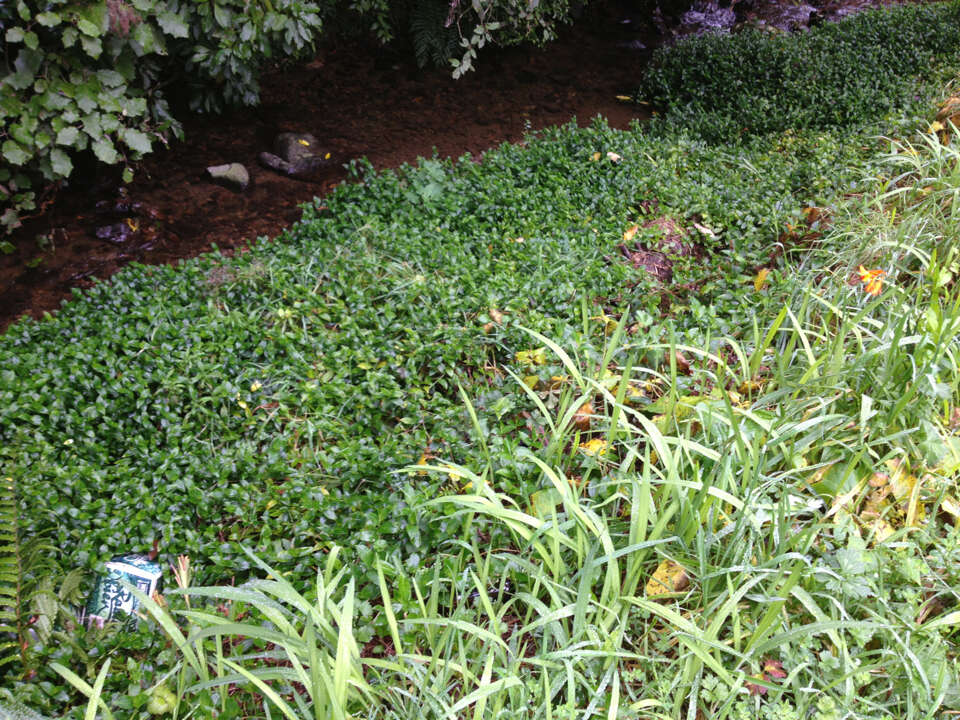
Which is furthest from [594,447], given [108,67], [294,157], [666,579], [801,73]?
[801,73]

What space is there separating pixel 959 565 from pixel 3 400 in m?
3.41

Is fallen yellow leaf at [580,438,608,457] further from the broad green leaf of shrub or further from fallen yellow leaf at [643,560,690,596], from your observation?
the broad green leaf of shrub

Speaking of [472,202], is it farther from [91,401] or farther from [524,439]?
[91,401]

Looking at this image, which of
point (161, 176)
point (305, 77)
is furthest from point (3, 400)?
point (305, 77)

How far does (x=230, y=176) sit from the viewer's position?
4664mm

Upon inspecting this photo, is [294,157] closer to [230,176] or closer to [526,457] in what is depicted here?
[230,176]

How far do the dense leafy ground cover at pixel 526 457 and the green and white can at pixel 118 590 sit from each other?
4.1 inches

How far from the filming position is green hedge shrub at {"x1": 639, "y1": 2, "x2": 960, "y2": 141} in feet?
17.2

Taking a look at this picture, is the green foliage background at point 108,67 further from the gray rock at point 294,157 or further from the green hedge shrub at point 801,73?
the green hedge shrub at point 801,73

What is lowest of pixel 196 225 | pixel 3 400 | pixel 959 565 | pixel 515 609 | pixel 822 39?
pixel 515 609

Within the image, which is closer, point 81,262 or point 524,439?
point 524,439

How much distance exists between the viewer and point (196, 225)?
14.4ft

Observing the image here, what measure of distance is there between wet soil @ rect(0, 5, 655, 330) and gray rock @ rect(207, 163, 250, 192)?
50 mm

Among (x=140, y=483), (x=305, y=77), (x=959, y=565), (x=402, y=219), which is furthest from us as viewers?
(x=305, y=77)
